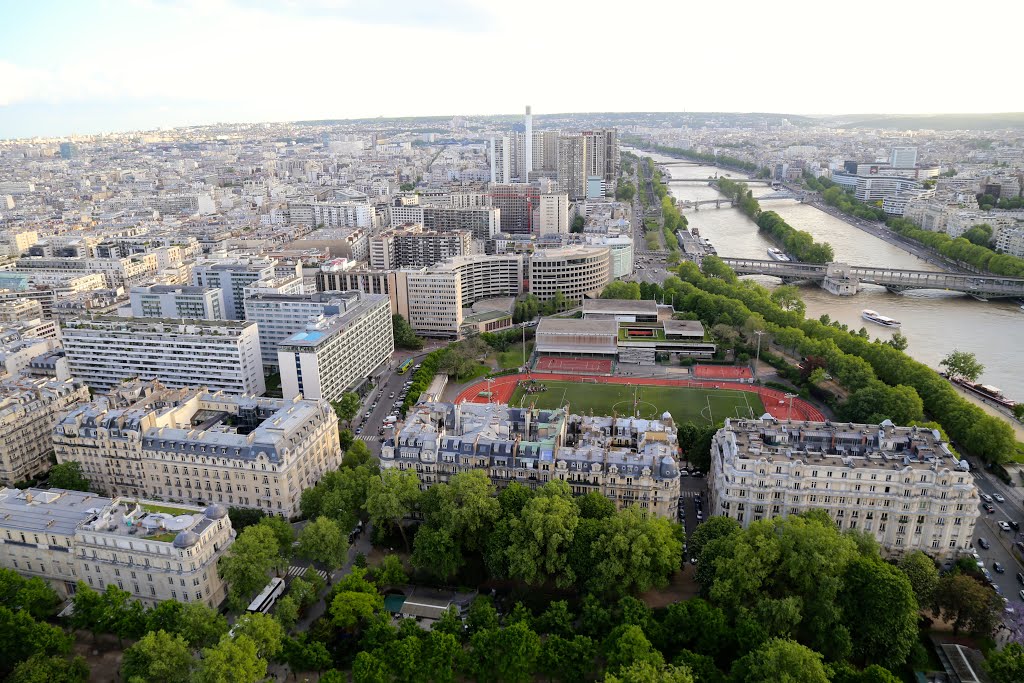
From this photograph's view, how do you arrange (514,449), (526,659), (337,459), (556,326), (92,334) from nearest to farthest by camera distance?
(526,659) → (514,449) → (337,459) → (92,334) → (556,326)

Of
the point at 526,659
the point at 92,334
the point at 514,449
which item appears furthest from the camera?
the point at 92,334

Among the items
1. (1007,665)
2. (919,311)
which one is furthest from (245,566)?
(919,311)

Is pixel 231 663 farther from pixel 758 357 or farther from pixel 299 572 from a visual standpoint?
pixel 758 357

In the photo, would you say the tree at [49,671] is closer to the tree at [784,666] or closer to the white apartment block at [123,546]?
the white apartment block at [123,546]

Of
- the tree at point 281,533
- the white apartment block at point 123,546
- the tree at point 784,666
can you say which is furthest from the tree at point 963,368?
the white apartment block at point 123,546

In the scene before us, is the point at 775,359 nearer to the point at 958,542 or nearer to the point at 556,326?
the point at 556,326

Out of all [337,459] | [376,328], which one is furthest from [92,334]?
[337,459]
